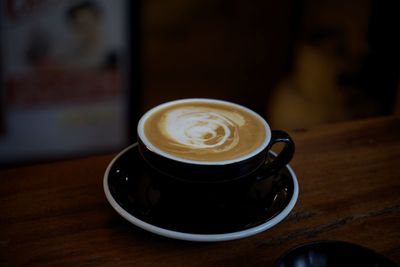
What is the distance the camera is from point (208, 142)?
0.60m


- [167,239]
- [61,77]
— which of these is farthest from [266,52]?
[167,239]

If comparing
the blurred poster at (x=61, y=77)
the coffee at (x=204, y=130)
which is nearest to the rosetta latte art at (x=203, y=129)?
the coffee at (x=204, y=130)

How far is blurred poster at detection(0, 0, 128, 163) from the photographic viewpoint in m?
1.53

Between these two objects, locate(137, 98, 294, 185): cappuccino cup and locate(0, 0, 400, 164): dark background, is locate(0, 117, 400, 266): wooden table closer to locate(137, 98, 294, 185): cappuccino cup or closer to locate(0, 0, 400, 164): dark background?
locate(137, 98, 294, 185): cappuccino cup

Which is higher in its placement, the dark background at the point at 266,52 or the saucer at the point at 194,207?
the saucer at the point at 194,207

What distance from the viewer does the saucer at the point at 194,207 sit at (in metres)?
0.52

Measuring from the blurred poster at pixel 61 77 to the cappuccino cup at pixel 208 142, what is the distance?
1002mm

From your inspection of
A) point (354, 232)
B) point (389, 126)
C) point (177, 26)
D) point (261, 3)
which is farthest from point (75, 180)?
point (261, 3)

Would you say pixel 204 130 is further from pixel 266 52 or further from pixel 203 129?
pixel 266 52

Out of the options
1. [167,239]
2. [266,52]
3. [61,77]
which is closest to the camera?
[167,239]

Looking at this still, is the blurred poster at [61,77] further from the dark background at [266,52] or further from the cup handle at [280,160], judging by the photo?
the cup handle at [280,160]

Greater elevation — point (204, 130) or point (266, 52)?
point (204, 130)

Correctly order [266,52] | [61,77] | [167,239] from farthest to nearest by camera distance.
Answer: [266,52] → [61,77] → [167,239]

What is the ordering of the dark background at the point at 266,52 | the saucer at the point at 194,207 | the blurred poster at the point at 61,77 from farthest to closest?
the dark background at the point at 266,52 → the blurred poster at the point at 61,77 → the saucer at the point at 194,207
